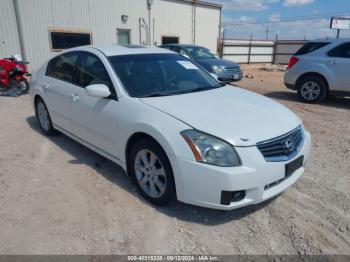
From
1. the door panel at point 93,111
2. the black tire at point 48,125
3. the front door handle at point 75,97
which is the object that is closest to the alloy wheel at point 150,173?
the door panel at point 93,111

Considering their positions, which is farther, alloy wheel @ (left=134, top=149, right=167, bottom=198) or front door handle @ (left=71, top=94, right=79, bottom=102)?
front door handle @ (left=71, top=94, right=79, bottom=102)

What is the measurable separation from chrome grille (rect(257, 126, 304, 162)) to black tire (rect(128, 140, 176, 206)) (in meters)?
0.87

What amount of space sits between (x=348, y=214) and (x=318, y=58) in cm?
580

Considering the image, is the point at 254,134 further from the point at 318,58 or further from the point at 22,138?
the point at 318,58

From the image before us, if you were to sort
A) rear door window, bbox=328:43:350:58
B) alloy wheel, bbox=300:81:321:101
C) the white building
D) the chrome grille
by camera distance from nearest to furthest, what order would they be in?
the chrome grille
rear door window, bbox=328:43:350:58
alloy wheel, bbox=300:81:321:101
the white building

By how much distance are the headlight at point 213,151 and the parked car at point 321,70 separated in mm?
6188

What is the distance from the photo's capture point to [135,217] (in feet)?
9.62

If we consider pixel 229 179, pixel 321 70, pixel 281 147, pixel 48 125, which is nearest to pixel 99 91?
pixel 229 179

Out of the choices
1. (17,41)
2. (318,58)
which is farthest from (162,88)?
(17,41)

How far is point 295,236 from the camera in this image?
2662mm

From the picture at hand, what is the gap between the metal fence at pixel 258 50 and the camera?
20922mm

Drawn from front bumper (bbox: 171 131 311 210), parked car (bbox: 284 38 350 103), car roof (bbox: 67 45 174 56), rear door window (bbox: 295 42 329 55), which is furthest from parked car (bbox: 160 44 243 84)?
front bumper (bbox: 171 131 311 210)

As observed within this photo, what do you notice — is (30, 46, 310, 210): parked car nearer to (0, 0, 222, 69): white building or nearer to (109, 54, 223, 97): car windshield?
(109, 54, 223, 97): car windshield

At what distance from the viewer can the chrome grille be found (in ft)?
8.57
